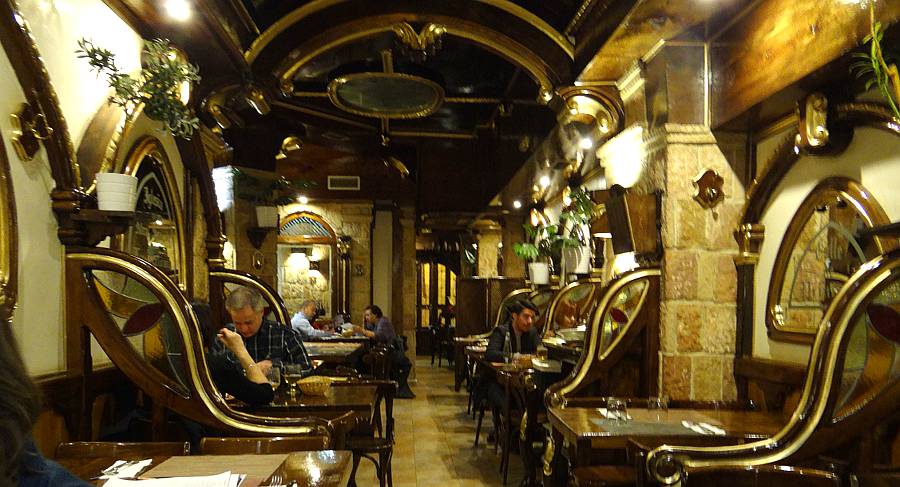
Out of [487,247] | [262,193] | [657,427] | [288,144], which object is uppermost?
[288,144]

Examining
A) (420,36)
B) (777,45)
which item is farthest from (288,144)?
(777,45)

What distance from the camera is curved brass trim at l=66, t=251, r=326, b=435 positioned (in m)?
2.60

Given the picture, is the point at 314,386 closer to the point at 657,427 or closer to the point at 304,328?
the point at 657,427

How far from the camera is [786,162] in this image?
11.0 ft

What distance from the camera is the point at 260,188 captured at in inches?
290

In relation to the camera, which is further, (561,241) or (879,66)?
(561,241)

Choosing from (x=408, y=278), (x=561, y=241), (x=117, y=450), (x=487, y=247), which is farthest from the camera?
(x=487, y=247)

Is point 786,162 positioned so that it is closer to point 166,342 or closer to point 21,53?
point 166,342

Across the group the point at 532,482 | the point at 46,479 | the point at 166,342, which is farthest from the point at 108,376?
the point at 532,482

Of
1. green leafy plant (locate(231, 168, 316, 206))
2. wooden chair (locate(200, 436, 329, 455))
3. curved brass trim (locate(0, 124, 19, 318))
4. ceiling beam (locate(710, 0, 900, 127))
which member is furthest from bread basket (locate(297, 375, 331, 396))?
green leafy plant (locate(231, 168, 316, 206))

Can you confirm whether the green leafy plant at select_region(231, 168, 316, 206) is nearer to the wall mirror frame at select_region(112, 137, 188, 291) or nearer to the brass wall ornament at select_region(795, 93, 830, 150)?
the wall mirror frame at select_region(112, 137, 188, 291)

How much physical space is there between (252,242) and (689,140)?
5.29m

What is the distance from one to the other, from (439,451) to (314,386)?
273 centimetres

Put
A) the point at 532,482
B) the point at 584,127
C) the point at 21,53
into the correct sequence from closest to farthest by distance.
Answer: the point at 21,53 < the point at 532,482 < the point at 584,127
